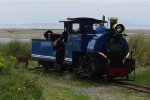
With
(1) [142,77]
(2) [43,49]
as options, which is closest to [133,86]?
(1) [142,77]

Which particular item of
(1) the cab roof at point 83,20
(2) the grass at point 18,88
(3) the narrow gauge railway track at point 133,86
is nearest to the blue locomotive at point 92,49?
(1) the cab roof at point 83,20

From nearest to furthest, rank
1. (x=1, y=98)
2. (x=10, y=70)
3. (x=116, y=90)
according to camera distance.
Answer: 1. (x=1, y=98)
2. (x=10, y=70)
3. (x=116, y=90)

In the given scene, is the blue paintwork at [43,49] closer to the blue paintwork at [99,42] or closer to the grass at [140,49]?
the blue paintwork at [99,42]

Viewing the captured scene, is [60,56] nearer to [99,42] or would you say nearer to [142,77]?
[99,42]

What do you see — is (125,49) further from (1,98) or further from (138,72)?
(1,98)

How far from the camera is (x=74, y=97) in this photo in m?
13.8

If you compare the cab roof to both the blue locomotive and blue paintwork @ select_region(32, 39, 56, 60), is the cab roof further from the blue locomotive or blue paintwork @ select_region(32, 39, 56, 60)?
blue paintwork @ select_region(32, 39, 56, 60)

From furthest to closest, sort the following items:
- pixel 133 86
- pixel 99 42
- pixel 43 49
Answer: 1. pixel 43 49
2. pixel 99 42
3. pixel 133 86

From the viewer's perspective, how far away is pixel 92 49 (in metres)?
18.9

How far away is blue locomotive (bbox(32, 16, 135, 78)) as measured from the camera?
18.8m

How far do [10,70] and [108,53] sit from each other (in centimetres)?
608

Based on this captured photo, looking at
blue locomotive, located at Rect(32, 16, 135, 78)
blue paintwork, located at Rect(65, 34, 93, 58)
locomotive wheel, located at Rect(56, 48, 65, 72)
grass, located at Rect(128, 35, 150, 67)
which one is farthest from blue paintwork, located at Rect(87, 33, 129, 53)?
grass, located at Rect(128, 35, 150, 67)

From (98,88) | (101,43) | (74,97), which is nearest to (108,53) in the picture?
(101,43)

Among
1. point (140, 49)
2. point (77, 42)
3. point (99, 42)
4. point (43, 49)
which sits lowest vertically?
point (140, 49)
